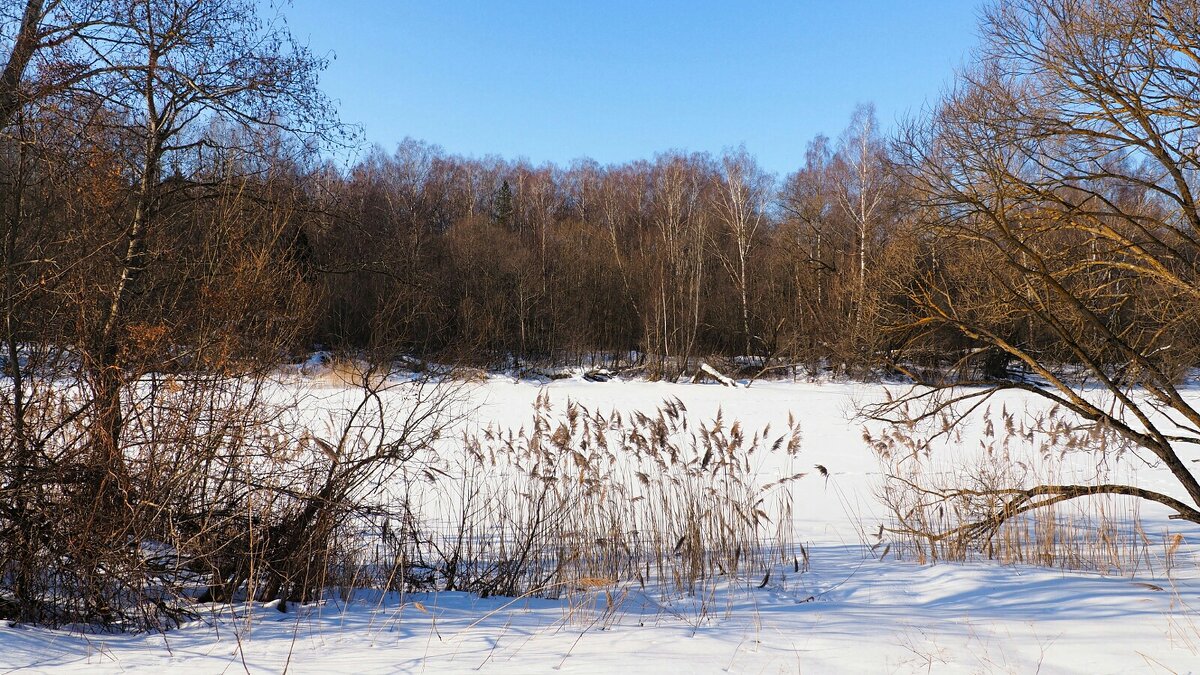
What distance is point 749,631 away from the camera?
152 inches

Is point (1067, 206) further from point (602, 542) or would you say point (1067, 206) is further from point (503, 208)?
point (503, 208)

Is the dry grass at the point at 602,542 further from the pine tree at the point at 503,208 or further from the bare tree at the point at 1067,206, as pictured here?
the pine tree at the point at 503,208

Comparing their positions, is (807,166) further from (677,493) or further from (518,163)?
(677,493)

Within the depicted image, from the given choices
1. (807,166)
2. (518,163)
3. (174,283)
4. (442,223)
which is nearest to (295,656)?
(174,283)

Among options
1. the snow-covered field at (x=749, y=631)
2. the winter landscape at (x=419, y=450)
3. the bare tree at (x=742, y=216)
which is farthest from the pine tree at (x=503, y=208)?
the snow-covered field at (x=749, y=631)

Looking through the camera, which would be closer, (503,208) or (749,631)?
(749,631)

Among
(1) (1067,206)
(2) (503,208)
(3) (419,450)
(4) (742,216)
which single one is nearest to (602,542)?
(3) (419,450)

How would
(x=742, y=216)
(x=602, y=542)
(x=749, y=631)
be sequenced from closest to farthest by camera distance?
(x=749, y=631), (x=602, y=542), (x=742, y=216)

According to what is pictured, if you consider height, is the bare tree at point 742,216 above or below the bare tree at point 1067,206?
above

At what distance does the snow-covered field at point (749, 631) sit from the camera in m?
3.28

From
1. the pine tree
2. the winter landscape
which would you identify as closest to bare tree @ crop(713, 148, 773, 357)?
the pine tree

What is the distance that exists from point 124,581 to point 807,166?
31.0m

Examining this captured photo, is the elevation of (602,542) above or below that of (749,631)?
above

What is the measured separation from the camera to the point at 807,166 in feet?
104
